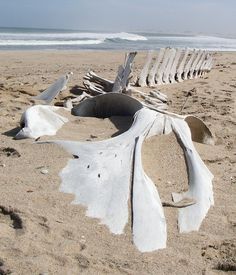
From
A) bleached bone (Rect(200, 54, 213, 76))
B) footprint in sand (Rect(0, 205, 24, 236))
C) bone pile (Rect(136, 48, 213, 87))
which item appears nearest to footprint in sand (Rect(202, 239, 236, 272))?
footprint in sand (Rect(0, 205, 24, 236))

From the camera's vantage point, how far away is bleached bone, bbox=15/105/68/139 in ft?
13.3

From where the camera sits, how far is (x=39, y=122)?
4.26 metres

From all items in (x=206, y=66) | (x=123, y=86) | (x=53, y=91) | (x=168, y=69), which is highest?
(x=123, y=86)

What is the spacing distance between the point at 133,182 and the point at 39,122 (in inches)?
61.5

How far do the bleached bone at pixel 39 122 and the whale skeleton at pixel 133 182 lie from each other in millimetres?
11

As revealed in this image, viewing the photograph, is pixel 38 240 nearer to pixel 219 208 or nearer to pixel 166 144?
pixel 219 208

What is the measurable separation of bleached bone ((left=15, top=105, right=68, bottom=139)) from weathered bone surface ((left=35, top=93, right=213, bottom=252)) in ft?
1.38

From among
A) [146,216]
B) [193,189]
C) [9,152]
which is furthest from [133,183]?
[9,152]

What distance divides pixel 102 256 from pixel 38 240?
1.14 ft

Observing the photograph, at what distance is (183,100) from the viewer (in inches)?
270

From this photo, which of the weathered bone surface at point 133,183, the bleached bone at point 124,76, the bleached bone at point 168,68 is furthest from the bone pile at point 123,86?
the bleached bone at point 168,68

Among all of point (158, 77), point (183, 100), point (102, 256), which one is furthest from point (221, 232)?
point (158, 77)

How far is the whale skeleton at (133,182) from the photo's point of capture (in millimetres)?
2672

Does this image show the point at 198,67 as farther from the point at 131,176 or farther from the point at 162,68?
the point at 131,176
